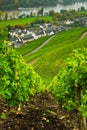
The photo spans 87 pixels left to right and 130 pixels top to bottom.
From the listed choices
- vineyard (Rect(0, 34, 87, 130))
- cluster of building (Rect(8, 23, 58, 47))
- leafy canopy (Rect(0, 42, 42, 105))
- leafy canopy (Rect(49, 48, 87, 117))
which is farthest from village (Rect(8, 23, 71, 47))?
leafy canopy (Rect(49, 48, 87, 117))

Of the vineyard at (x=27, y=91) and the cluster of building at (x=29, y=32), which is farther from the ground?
the vineyard at (x=27, y=91)

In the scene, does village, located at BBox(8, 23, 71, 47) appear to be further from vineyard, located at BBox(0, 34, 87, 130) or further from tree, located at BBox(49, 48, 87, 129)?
tree, located at BBox(49, 48, 87, 129)

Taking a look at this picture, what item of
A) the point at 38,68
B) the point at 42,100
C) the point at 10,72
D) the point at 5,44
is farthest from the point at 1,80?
the point at 38,68

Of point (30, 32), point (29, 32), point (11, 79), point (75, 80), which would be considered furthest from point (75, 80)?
point (29, 32)

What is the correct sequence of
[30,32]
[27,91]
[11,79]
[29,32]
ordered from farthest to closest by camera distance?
[29,32], [30,32], [27,91], [11,79]

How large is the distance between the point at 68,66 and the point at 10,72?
291 cm

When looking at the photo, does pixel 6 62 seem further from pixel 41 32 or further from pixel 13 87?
pixel 41 32

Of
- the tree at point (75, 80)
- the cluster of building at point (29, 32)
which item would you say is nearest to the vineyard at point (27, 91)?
the tree at point (75, 80)

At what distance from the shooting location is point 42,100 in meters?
25.0

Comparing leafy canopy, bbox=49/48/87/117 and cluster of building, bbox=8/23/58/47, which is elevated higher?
leafy canopy, bbox=49/48/87/117

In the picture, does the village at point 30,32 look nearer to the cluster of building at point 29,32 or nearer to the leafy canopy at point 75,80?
the cluster of building at point 29,32

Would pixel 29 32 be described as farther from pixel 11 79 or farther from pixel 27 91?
pixel 11 79

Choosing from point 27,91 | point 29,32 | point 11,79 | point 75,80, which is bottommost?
point 29,32

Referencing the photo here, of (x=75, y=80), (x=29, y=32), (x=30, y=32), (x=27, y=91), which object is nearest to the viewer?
(x=75, y=80)
